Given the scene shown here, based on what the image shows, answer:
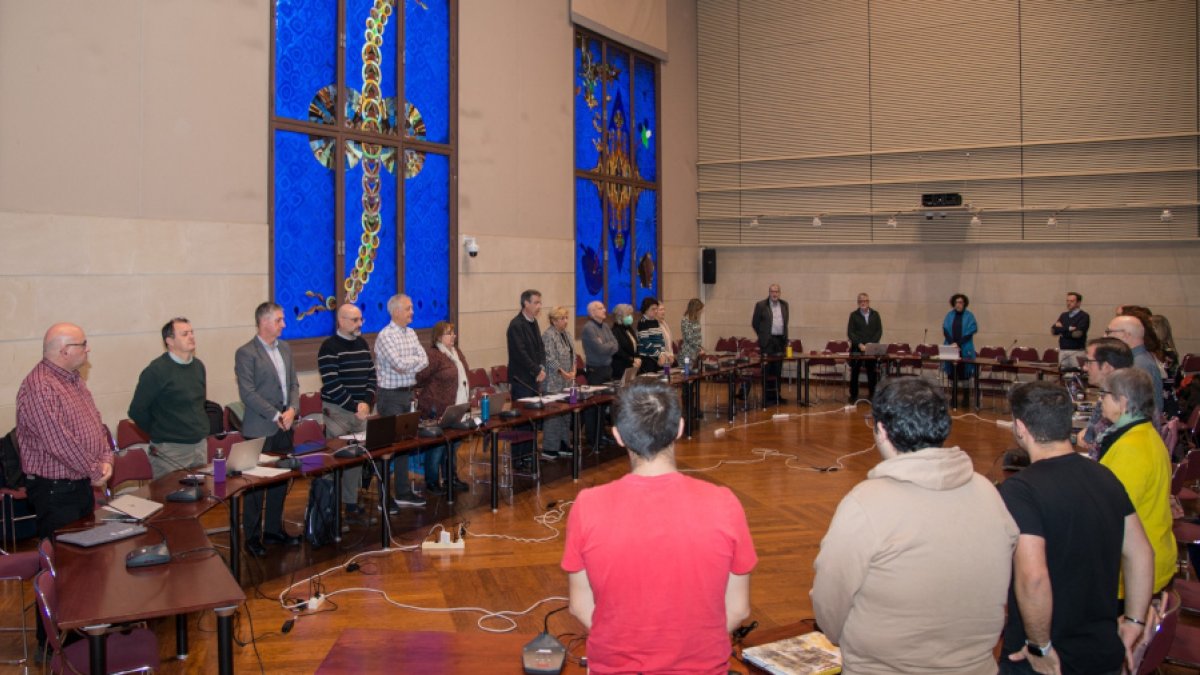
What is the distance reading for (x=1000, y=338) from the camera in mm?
13445

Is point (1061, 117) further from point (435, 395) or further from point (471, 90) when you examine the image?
point (435, 395)

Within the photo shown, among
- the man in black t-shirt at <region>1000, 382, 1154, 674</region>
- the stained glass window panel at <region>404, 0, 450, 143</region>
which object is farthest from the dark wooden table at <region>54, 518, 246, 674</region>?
the stained glass window panel at <region>404, 0, 450, 143</region>

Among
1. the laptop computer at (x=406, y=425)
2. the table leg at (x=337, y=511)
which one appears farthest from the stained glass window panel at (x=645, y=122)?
the table leg at (x=337, y=511)

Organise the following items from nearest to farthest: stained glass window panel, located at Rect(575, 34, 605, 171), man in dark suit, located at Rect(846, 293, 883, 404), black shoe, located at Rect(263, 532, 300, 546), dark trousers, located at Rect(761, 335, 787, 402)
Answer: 1. black shoe, located at Rect(263, 532, 300, 546)
2. stained glass window panel, located at Rect(575, 34, 605, 171)
3. dark trousers, located at Rect(761, 335, 787, 402)
4. man in dark suit, located at Rect(846, 293, 883, 404)

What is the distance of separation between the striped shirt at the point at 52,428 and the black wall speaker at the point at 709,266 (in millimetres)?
11601

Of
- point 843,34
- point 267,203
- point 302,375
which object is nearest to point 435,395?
point 302,375

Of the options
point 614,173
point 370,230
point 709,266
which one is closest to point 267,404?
point 370,230

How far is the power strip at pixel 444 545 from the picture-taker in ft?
19.9

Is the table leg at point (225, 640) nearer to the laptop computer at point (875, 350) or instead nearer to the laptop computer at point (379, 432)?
A: the laptop computer at point (379, 432)

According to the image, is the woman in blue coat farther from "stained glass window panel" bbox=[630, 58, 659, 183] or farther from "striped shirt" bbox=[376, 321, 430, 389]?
"striped shirt" bbox=[376, 321, 430, 389]

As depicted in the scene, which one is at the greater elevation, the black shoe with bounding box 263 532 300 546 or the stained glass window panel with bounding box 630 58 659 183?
the stained glass window panel with bounding box 630 58 659 183

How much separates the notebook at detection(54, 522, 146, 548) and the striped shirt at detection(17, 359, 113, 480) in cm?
51

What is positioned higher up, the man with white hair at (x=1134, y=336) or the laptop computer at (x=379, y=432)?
the man with white hair at (x=1134, y=336)

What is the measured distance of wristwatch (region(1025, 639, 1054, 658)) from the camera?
8.29ft
